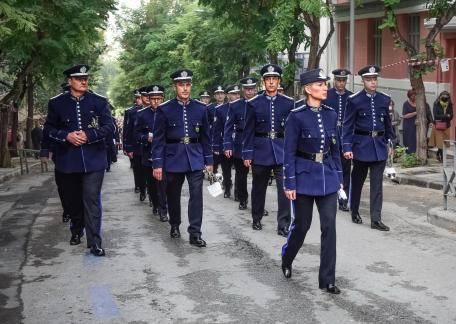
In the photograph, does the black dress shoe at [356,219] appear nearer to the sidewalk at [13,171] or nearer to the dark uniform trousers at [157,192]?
the dark uniform trousers at [157,192]

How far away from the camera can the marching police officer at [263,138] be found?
10336mm

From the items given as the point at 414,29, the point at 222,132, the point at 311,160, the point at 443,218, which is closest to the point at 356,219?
the point at 443,218

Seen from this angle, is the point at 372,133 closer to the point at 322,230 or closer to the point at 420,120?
the point at 322,230

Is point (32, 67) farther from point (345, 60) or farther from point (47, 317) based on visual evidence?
point (47, 317)

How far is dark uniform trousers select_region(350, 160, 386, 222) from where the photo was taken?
33.9 ft

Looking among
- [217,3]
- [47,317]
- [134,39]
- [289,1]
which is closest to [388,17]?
[289,1]

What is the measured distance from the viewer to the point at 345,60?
2814 cm

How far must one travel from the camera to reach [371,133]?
1055 cm

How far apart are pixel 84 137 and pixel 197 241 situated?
1.83 m

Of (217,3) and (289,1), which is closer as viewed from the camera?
(289,1)

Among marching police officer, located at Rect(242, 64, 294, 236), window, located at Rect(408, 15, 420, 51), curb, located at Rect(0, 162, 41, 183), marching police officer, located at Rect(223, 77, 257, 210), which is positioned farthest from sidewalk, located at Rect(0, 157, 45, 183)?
window, located at Rect(408, 15, 420, 51)

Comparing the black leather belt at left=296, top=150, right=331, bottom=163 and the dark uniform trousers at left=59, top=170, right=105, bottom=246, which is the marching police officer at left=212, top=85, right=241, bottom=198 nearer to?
the dark uniform trousers at left=59, top=170, right=105, bottom=246

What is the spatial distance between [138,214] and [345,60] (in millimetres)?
17231

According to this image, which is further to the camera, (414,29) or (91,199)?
(414,29)
